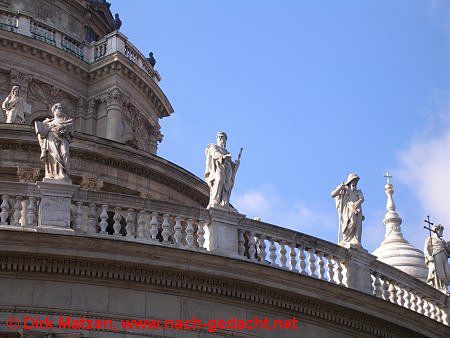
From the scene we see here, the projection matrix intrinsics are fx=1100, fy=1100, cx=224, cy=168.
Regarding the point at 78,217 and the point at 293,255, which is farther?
the point at 293,255

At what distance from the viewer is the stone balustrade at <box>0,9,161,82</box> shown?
39562 mm

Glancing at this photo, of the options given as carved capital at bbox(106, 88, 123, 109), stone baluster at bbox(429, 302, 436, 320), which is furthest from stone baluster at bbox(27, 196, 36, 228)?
carved capital at bbox(106, 88, 123, 109)

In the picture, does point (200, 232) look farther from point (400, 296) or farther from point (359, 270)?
point (400, 296)

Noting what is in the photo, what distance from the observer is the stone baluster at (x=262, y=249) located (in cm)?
2327

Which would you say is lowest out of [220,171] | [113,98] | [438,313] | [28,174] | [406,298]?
[438,313]

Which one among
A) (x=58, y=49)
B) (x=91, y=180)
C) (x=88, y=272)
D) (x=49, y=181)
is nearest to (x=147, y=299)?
(x=88, y=272)

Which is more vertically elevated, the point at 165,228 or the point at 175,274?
the point at 165,228

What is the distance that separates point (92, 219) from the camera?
2191 centimetres

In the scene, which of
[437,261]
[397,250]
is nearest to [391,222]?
[397,250]

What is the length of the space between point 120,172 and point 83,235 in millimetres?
11145

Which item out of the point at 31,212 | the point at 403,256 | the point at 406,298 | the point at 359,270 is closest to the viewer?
the point at 31,212

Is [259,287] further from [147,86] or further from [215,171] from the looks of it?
[147,86]

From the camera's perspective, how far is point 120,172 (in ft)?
105

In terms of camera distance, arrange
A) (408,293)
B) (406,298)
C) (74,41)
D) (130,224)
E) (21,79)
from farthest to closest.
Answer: (74,41) → (21,79) → (408,293) → (406,298) → (130,224)
